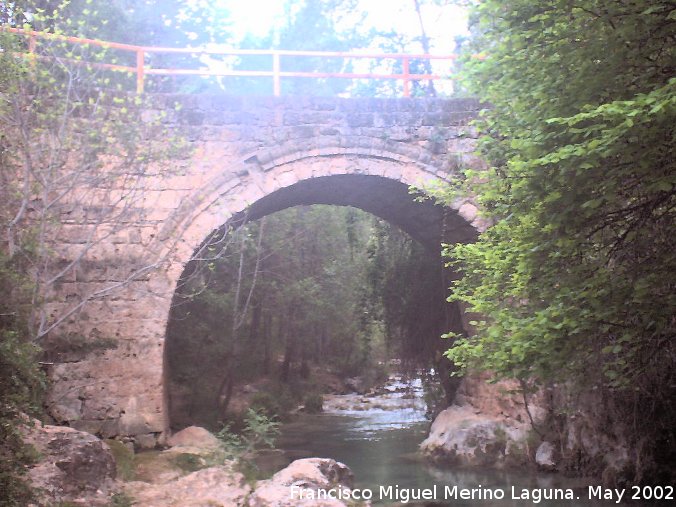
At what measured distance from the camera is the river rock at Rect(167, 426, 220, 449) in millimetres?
7555

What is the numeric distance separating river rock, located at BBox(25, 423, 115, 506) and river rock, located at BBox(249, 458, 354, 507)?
125cm

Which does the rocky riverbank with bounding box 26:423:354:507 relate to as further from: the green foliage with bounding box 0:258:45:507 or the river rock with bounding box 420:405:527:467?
the river rock with bounding box 420:405:527:467

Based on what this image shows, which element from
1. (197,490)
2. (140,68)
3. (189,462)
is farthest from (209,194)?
A: (197,490)

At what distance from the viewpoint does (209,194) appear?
8117 mm

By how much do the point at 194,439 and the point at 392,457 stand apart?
2.83 m

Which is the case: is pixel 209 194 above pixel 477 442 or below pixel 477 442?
above

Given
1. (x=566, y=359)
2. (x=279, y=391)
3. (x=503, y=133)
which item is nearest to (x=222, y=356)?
(x=279, y=391)

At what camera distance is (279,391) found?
50.6 feet

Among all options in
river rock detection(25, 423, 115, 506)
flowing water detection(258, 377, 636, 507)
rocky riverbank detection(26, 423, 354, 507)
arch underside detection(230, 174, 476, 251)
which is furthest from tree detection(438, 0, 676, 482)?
arch underside detection(230, 174, 476, 251)

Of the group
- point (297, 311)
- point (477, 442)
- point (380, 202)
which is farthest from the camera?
point (297, 311)

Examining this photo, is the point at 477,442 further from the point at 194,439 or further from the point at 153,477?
the point at 153,477

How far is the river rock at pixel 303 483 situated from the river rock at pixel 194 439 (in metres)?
1.38

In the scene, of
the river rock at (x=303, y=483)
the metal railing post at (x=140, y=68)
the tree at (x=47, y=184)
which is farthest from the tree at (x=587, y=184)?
the metal railing post at (x=140, y=68)

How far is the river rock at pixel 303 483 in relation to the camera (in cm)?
522
